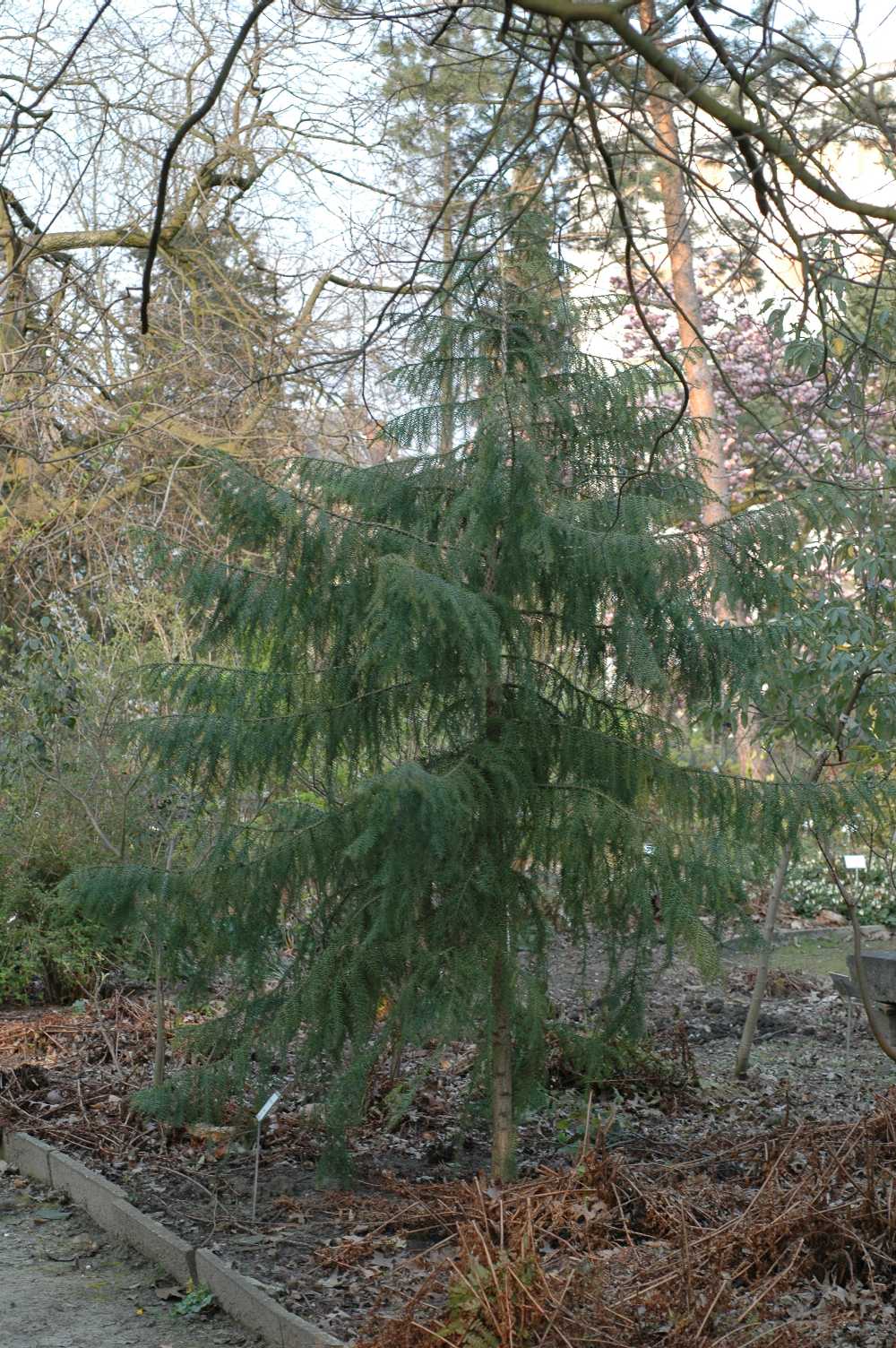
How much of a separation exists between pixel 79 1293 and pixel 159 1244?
0.34 m

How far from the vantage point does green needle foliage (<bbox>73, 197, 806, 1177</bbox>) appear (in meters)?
5.01

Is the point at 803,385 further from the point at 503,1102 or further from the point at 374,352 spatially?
the point at 503,1102

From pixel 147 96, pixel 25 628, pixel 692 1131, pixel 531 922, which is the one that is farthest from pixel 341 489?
pixel 147 96

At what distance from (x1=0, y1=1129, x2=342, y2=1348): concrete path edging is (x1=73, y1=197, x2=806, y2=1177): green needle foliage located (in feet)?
1.64

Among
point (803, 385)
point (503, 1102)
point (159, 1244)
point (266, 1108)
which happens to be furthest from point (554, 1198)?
point (803, 385)

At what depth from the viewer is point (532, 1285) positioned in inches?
149

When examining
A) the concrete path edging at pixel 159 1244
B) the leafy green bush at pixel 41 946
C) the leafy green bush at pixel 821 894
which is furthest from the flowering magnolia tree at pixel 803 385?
the leafy green bush at pixel 41 946

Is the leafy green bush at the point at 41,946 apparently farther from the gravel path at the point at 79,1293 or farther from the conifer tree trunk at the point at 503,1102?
the conifer tree trunk at the point at 503,1102

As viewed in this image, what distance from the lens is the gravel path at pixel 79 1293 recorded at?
4699mm

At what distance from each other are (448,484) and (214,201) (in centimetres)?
851

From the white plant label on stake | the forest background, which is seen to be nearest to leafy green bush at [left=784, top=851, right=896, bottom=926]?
the forest background

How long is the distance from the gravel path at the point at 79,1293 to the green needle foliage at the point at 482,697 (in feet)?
2.16

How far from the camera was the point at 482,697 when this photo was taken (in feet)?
17.9

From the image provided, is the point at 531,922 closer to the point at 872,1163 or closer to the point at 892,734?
the point at 872,1163
